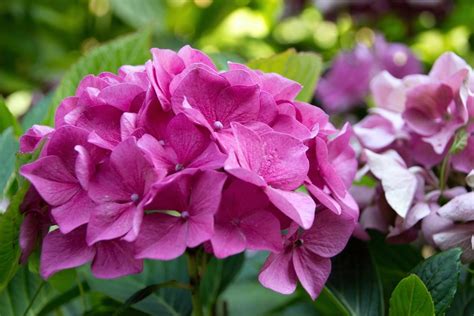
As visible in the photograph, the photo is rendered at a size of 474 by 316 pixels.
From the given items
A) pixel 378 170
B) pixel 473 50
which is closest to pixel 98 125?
pixel 378 170

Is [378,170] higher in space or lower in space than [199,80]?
lower

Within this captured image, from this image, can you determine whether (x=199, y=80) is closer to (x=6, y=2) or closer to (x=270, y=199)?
(x=270, y=199)

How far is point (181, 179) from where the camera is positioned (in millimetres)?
510

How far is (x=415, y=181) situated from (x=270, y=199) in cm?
21

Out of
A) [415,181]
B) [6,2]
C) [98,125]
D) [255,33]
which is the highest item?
[98,125]

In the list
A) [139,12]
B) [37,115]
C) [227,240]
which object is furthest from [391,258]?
[139,12]

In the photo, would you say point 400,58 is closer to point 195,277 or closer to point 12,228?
point 195,277

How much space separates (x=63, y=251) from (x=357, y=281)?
292mm

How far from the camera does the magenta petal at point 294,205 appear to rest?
0.51 metres

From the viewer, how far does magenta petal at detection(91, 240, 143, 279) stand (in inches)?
20.5

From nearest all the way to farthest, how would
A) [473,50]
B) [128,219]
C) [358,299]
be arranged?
[128,219]
[358,299]
[473,50]

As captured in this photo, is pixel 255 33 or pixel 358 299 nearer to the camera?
pixel 358 299

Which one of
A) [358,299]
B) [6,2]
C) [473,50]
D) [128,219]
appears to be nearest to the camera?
[128,219]

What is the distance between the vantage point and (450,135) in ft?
2.28
